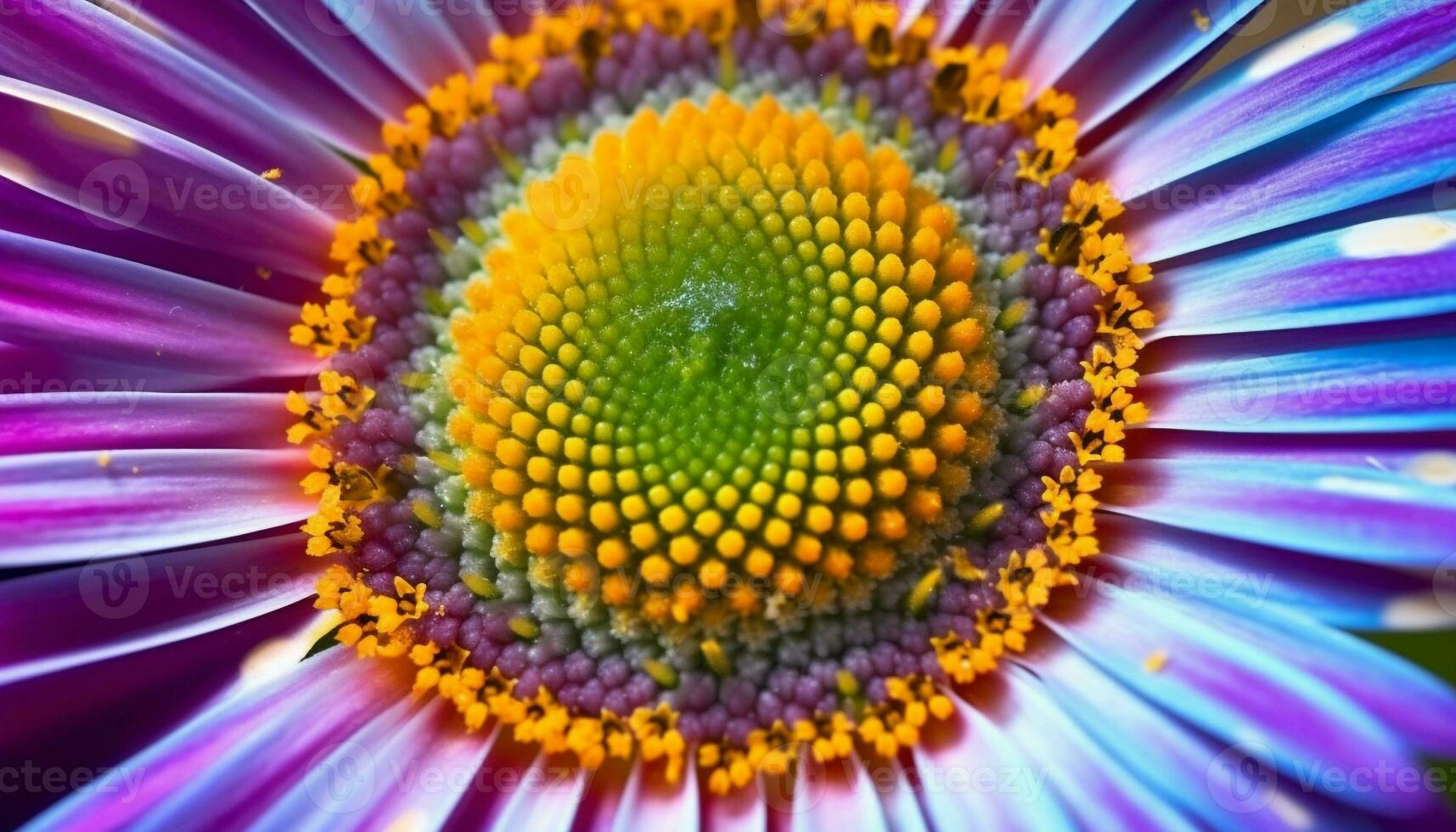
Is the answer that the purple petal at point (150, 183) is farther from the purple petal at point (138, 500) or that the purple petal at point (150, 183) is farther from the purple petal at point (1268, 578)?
the purple petal at point (1268, 578)

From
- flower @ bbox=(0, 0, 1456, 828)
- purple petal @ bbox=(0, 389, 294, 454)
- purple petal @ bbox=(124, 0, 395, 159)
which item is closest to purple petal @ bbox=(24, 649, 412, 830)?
flower @ bbox=(0, 0, 1456, 828)

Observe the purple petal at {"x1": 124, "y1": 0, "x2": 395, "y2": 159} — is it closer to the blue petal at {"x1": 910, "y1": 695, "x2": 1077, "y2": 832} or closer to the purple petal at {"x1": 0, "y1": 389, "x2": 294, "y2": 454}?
the purple petal at {"x1": 0, "y1": 389, "x2": 294, "y2": 454}

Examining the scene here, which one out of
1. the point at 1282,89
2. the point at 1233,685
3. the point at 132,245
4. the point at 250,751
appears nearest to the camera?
the point at 1233,685

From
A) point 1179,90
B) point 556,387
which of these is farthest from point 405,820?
point 1179,90

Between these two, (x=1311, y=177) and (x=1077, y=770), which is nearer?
(x=1077, y=770)

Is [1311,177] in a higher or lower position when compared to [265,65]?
higher

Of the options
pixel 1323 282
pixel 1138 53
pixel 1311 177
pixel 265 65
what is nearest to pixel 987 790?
pixel 1323 282

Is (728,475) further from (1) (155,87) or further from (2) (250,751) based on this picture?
(1) (155,87)

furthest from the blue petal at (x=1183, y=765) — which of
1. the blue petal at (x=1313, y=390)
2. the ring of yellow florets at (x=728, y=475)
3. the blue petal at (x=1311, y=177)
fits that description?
the blue petal at (x=1311, y=177)
